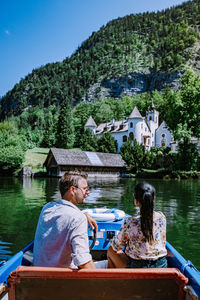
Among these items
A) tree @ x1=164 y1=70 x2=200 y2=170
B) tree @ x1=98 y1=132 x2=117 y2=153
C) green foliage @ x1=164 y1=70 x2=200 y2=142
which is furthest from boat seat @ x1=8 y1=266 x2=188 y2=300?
tree @ x1=98 y1=132 x2=117 y2=153

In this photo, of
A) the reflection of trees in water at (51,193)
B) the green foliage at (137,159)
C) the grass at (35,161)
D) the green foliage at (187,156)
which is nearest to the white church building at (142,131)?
the green foliage at (137,159)

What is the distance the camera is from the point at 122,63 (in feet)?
454

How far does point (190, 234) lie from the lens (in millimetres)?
8766

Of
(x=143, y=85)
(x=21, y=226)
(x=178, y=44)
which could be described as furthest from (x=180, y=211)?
(x=178, y=44)

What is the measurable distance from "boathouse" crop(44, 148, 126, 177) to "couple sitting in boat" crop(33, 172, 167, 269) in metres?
38.0

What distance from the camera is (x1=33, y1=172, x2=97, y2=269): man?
236cm

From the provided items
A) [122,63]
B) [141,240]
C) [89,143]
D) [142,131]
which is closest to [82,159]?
[89,143]

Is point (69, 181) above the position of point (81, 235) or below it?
above

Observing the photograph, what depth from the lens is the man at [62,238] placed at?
2.36 meters

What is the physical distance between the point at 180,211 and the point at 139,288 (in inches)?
463

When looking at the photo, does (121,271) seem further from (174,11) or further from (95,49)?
(174,11)

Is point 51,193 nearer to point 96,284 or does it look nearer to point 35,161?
point 96,284

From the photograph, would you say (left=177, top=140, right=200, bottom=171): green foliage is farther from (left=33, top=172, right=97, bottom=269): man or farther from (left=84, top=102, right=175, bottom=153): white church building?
(left=33, top=172, right=97, bottom=269): man

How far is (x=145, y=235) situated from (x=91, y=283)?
3.12ft
